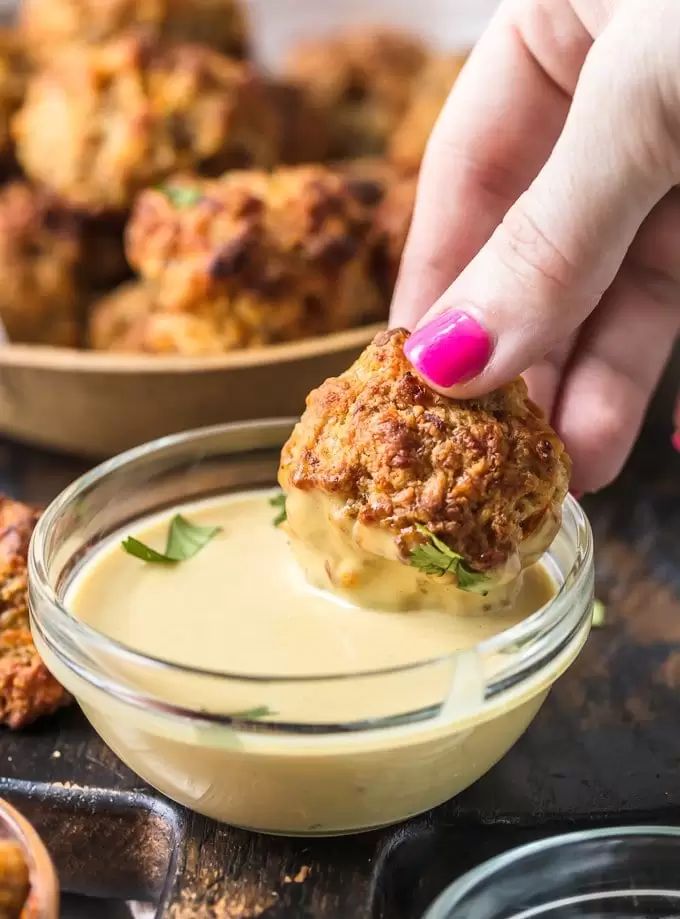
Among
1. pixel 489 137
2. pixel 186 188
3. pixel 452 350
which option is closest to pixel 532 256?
pixel 452 350

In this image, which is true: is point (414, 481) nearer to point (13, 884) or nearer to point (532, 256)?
point (532, 256)

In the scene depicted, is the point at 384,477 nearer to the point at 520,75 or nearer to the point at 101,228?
the point at 520,75

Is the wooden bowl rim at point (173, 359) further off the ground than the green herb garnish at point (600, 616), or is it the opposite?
the wooden bowl rim at point (173, 359)

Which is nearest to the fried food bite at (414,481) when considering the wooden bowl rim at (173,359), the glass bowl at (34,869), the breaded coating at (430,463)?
the breaded coating at (430,463)

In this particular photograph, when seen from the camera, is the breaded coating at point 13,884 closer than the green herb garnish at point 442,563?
Yes

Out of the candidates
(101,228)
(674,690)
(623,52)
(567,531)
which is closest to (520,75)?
(623,52)

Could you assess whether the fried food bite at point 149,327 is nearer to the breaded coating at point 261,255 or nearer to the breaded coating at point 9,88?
the breaded coating at point 261,255

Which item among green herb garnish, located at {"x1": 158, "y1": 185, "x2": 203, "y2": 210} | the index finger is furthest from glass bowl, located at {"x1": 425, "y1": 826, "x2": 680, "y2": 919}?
green herb garnish, located at {"x1": 158, "y1": 185, "x2": 203, "y2": 210}

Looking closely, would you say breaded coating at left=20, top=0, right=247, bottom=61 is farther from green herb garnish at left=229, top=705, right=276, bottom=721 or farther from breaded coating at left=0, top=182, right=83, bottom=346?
green herb garnish at left=229, top=705, right=276, bottom=721

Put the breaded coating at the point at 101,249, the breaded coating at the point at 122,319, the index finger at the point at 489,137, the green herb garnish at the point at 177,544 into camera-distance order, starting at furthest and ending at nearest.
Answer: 1. the breaded coating at the point at 101,249
2. the breaded coating at the point at 122,319
3. the index finger at the point at 489,137
4. the green herb garnish at the point at 177,544
